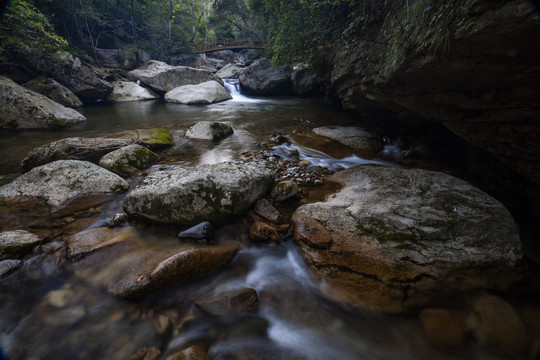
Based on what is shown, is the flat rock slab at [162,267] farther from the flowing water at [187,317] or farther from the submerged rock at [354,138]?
the submerged rock at [354,138]

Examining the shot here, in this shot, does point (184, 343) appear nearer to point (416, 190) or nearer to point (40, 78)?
point (416, 190)

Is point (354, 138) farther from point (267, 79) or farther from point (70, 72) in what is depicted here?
point (70, 72)

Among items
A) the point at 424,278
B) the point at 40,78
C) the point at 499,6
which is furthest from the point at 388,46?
the point at 40,78

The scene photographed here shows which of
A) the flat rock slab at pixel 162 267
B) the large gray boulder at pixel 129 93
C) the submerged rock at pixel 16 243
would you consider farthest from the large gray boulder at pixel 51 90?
the flat rock slab at pixel 162 267

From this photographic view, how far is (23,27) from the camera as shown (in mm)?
10188

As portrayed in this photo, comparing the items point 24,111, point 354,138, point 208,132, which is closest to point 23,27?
point 24,111

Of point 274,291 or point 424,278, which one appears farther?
point 274,291

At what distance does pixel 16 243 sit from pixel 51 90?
15.8 meters

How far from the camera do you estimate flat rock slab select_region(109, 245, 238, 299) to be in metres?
2.28

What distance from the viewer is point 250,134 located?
26.7 ft

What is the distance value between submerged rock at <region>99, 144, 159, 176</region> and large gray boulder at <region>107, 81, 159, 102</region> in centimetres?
1652

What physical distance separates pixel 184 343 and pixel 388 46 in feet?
20.9

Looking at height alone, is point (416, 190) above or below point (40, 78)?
below

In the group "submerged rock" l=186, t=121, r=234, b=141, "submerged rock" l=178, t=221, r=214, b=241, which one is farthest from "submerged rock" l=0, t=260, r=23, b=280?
"submerged rock" l=186, t=121, r=234, b=141
